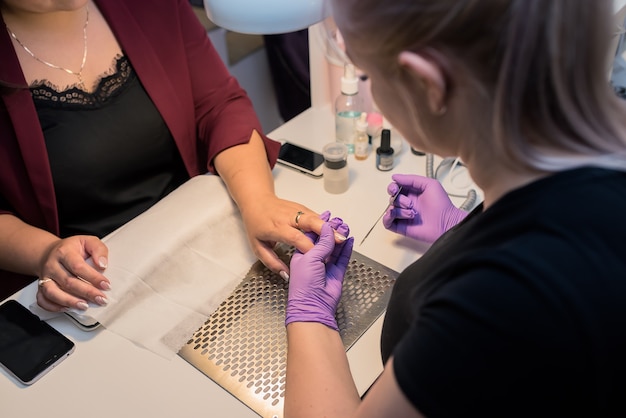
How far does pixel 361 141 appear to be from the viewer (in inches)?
46.8

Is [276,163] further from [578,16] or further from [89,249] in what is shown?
[578,16]

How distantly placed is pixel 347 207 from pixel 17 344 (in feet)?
2.00

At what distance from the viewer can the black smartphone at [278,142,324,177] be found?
1149mm

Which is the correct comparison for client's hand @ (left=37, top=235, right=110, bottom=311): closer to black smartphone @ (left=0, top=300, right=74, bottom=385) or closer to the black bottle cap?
black smartphone @ (left=0, top=300, right=74, bottom=385)

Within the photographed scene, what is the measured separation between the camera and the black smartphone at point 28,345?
0.77m

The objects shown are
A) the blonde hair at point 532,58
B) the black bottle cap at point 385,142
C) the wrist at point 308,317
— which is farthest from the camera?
the black bottle cap at point 385,142

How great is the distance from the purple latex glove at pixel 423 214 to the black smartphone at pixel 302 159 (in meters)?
0.22

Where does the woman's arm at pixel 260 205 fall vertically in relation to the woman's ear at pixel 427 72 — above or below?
below

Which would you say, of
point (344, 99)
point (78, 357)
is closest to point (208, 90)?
point (344, 99)

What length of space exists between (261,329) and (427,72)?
50 cm

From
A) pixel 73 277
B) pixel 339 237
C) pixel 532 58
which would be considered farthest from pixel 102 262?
pixel 532 58

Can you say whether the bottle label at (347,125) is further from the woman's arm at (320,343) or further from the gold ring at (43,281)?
the gold ring at (43,281)

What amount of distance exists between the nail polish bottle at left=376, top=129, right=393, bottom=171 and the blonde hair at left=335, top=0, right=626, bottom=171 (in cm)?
65

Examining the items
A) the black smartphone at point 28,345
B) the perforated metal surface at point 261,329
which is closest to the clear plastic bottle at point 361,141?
the perforated metal surface at point 261,329
